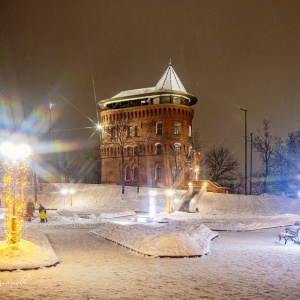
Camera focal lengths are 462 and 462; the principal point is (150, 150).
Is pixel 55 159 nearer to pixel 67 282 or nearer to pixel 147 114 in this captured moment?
pixel 147 114

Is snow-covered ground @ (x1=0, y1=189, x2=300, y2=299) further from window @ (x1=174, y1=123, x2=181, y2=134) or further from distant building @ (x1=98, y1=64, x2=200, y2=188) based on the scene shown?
window @ (x1=174, y1=123, x2=181, y2=134)

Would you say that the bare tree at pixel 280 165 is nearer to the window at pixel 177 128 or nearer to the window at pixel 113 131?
the window at pixel 177 128

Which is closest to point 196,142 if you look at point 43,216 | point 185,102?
point 185,102

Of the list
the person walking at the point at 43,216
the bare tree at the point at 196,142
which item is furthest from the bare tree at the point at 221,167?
the person walking at the point at 43,216

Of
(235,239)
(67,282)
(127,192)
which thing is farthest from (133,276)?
(127,192)

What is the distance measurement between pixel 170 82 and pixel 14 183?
53778 millimetres

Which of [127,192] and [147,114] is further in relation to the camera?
[147,114]

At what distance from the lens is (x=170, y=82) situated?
66.8 meters

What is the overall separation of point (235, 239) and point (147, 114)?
4287 centimetres

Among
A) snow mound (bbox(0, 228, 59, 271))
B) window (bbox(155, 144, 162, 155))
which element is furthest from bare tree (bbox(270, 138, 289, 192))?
snow mound (bbox(0, 228, 59, 271))

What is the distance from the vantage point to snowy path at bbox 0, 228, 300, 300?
984 centimetres

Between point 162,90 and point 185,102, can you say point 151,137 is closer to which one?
point 162,90

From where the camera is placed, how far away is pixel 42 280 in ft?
36.4

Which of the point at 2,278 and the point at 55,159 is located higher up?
the point at 55,159
